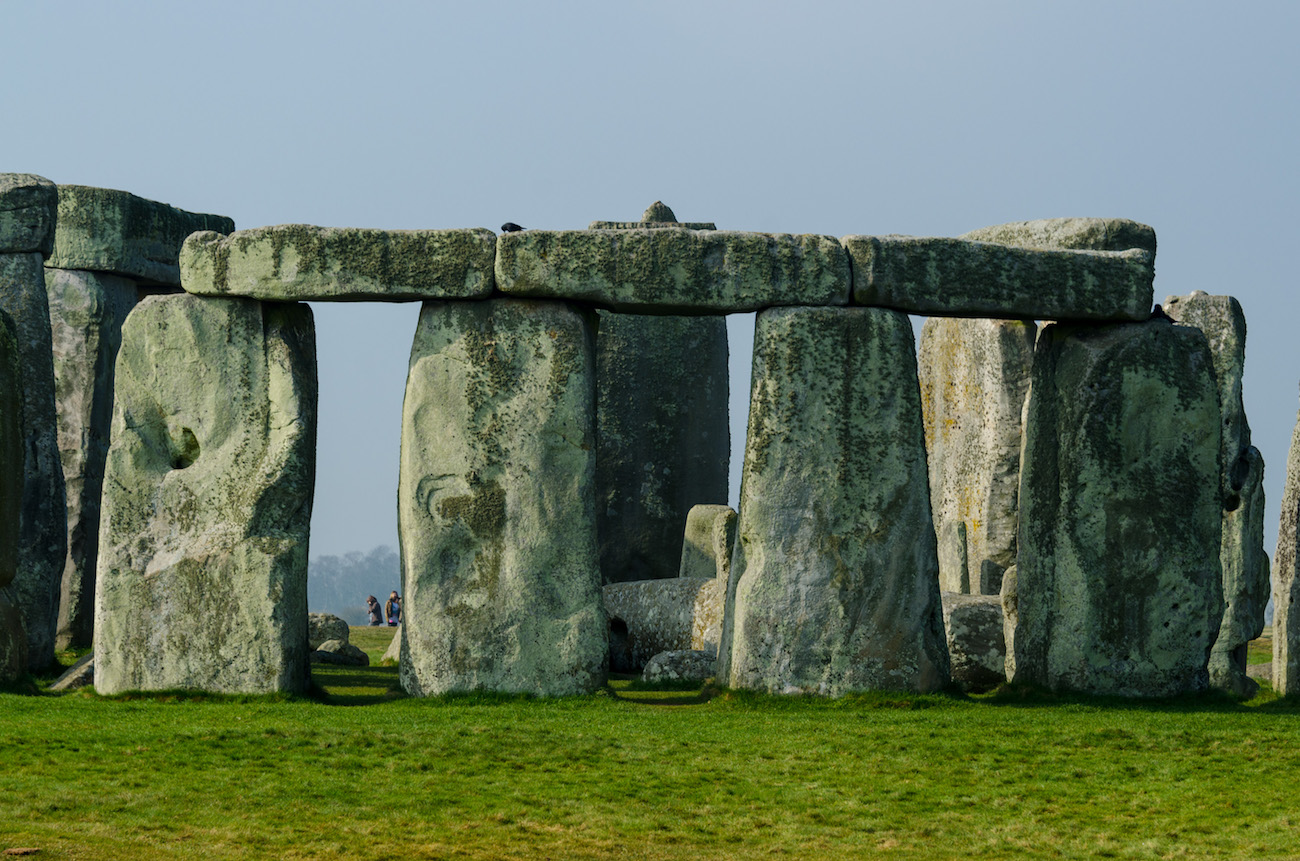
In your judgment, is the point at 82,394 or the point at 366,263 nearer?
the point at 366,263

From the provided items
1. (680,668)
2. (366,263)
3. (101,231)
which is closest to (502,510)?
(366,263)

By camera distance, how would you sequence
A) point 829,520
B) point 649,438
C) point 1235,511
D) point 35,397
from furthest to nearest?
point 649,438 < point 35,397 < point 1235,511 < point 829,520

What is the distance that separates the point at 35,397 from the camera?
16641 millimetres

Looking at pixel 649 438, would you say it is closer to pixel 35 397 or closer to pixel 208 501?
pixel 35 397

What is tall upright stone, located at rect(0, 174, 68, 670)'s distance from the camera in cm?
1634

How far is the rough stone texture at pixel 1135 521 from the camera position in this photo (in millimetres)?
13734

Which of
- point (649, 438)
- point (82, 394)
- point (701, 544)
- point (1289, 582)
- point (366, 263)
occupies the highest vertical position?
point (366, 263)

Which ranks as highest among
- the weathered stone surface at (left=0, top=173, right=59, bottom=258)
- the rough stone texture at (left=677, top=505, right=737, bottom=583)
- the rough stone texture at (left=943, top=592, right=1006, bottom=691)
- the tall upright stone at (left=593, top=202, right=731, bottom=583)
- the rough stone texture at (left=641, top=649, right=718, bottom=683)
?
the weathered stone surface at (left=0, top=173, right=59, bottom=258)

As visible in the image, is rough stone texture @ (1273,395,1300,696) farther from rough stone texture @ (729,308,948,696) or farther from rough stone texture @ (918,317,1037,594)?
rough stone texture @ (918,317,1037,594)

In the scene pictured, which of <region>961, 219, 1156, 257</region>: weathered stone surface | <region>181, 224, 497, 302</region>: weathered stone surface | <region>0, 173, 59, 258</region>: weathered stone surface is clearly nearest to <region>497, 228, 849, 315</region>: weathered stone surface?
<region>181, 224, 497, 302</region>: weathered stone surface

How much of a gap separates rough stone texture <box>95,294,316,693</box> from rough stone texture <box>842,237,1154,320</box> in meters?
4.21

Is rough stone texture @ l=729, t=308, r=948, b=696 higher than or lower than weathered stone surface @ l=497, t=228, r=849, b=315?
lower

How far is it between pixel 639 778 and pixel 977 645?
16.1 ft

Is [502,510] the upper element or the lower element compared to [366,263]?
lower
